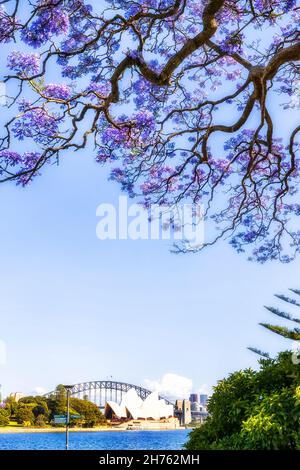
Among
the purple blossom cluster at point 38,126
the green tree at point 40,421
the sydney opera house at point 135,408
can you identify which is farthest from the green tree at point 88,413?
the purple blossom cluster at point 38,126

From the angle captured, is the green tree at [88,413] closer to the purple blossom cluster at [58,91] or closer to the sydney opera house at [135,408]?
the sydney opera house at [135,408]

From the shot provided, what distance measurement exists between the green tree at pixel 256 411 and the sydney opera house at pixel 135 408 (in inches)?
1831

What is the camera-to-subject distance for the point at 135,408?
1973 inches

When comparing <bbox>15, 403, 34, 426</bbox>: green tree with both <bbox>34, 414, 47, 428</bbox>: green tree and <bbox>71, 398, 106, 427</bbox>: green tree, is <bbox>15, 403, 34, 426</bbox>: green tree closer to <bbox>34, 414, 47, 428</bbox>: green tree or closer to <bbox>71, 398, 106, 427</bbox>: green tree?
<bbox>34, 414, 47, 428</bbox>: green tree

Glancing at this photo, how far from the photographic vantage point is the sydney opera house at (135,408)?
164ft

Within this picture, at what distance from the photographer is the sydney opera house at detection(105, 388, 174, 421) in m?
50.0

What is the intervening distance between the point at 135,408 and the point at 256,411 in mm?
47474

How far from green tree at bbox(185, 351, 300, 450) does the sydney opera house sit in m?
46.5

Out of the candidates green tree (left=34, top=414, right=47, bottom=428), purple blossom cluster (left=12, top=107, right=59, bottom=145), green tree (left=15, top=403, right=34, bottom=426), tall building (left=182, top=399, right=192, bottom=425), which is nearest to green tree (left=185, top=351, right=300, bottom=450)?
purple blossom cluster (left=12, top=107, right=59, bottom=145)

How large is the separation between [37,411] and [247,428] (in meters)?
43.8

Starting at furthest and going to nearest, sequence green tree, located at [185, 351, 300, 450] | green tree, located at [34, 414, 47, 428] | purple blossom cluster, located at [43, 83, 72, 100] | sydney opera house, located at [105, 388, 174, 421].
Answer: sydney opera house, located at [105, 388, 174, 421], green tree, located at [34, 414, 47, 428], purple blossom cluster, located at [43, 83, 72, 100], green tree, located at [185, 351, 300, 450]
